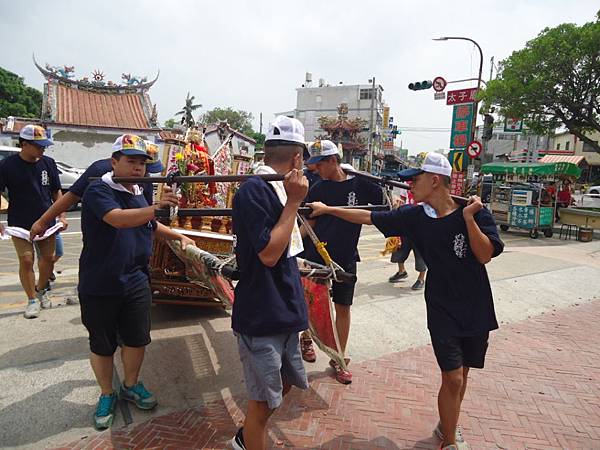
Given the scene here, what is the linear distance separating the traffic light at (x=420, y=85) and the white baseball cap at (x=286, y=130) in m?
15.6

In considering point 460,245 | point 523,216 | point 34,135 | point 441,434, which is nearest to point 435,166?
point 460,245

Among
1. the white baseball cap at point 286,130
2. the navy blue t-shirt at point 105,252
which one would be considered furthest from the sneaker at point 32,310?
the white baseball cap at point 286,130

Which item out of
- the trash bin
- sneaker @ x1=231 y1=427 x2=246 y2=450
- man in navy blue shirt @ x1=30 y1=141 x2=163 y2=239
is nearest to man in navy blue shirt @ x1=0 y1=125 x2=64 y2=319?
man in navy blue shirt @ x1=30 y1=141 x2=163 y2=239

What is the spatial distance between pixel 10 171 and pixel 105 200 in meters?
2.51

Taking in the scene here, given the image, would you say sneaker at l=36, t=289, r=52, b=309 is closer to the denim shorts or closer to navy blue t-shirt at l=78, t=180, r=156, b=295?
navy blue t-shirt at l=78, t=180, r=156, b=295

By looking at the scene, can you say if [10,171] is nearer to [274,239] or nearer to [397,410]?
[274,239]

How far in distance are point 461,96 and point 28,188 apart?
47.0 feet

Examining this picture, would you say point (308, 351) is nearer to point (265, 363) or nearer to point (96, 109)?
→ point (265, 363)

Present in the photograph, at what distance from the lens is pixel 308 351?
3.76 metres

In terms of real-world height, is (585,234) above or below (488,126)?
below

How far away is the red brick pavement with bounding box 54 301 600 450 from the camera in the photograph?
263cm

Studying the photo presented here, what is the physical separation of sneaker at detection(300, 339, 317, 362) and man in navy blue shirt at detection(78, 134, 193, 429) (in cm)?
143

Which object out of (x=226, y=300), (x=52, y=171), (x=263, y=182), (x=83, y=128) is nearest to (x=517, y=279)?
(x=226, y=300)

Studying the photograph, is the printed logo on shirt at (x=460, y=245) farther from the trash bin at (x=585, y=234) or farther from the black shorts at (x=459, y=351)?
the trash bin at (x=585, y=234)
